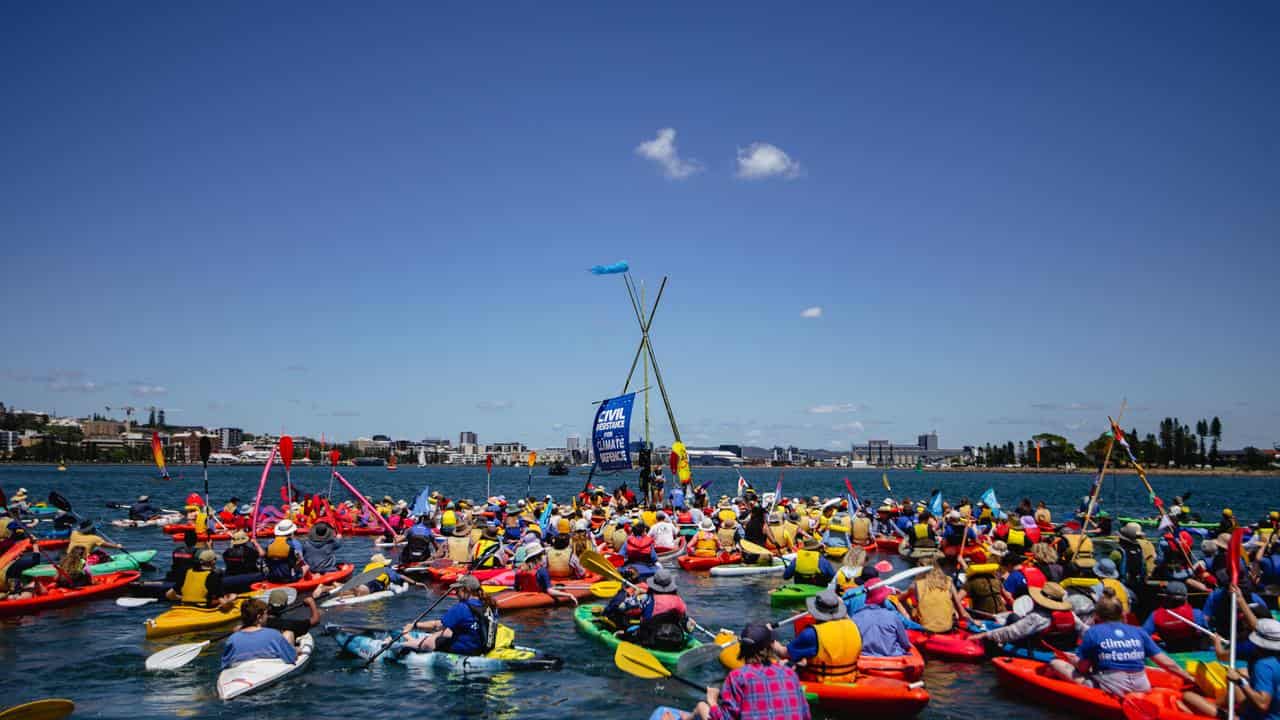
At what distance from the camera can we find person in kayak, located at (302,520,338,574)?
19656mm

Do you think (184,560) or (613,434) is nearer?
(184,560)

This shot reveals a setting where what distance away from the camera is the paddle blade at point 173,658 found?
1257 cm

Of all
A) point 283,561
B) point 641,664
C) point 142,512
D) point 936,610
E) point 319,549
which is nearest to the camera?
point 641,664

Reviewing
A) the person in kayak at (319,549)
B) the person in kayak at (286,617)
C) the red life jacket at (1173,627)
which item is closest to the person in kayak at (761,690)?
the person in kayak at (286,617)

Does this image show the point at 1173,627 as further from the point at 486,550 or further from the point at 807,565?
the point at 486,550

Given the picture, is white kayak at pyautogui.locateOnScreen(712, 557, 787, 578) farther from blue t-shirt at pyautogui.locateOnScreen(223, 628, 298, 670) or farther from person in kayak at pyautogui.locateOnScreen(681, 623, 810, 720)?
person in kayak at pyautogui.locateOnScreen(681, 623, 810, 720)

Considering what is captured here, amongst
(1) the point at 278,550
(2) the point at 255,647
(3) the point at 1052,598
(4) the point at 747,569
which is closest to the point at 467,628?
(2) the point at 255,647

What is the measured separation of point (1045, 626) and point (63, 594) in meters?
19.5

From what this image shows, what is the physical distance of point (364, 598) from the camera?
18422mm

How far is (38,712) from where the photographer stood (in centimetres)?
896

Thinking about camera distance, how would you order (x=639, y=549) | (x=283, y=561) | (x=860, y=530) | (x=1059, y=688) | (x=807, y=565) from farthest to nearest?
(x=860, y=530)
(x=639, y=549)
(x=807, y=565)
(x=283, y=561)
(x=1059, y=688)

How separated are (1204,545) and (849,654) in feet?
31.0

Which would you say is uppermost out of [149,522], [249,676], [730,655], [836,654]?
[836,654]

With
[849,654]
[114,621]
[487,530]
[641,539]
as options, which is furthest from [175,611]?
[849,654]
